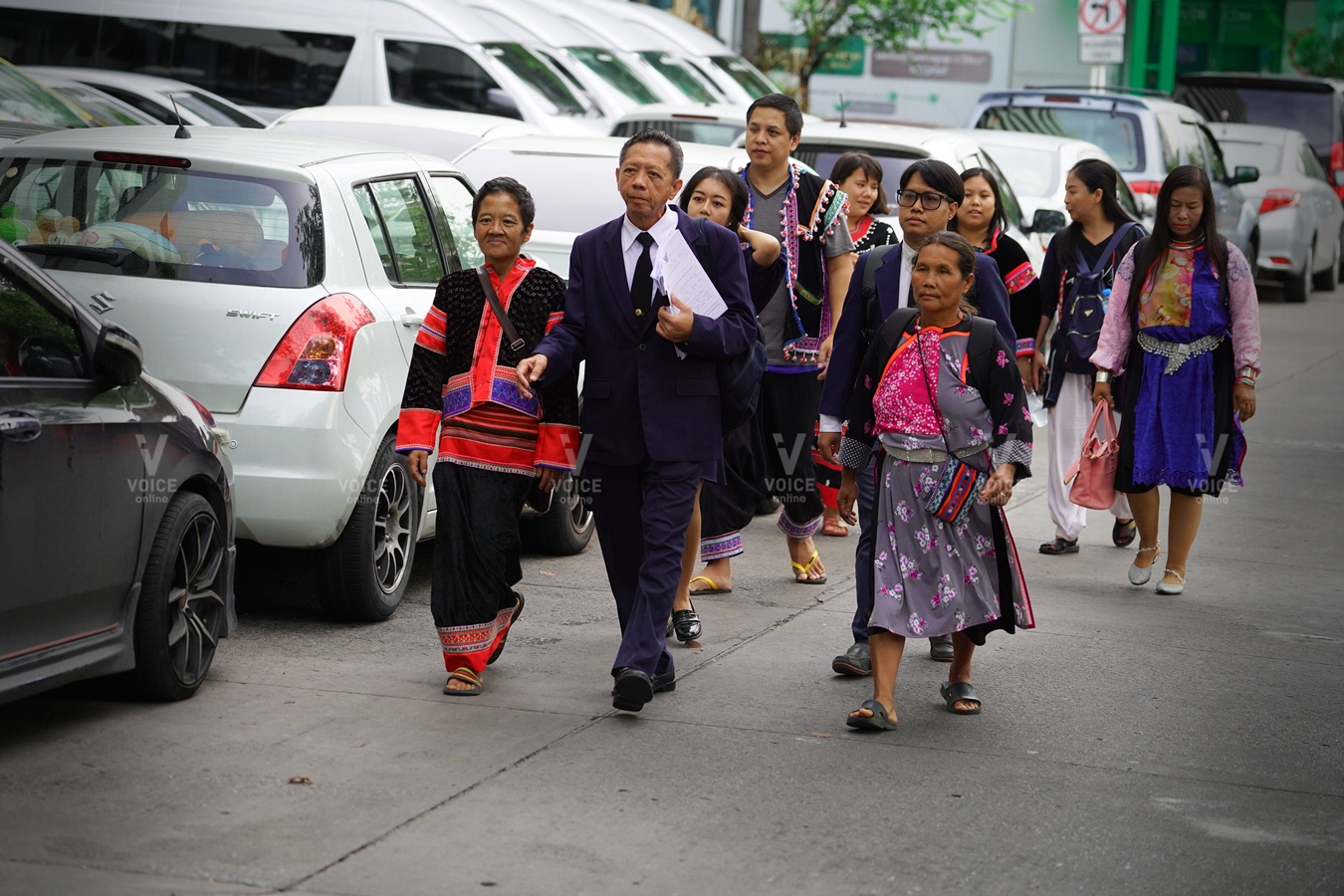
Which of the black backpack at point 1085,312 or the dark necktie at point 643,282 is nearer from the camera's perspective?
the dark necktie at point 643,282

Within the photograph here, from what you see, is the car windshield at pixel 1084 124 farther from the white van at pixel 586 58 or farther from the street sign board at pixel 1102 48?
the street sign board at pixel 1102 48

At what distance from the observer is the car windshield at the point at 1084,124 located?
59.0ft

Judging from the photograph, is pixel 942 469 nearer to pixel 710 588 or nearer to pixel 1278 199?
pixel 710 588

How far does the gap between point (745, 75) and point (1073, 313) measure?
13952 mm

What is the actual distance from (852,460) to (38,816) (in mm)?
2680

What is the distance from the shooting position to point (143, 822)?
15.4ft

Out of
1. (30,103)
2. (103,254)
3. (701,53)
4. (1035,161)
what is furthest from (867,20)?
(103,254)

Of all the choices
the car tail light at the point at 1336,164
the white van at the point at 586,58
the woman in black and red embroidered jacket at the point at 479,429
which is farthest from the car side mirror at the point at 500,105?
the car tail light at the point at 1336,164

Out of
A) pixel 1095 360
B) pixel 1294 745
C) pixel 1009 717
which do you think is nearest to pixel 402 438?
pixel 1009 717

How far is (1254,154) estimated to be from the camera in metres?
22.7

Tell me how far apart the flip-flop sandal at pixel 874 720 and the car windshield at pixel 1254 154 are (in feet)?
59.1

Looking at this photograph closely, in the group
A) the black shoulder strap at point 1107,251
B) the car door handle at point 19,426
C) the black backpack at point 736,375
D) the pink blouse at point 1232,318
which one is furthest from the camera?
the black shoulder strap at point 1107,251

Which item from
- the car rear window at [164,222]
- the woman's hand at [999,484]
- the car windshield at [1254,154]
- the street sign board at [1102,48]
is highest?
the street sign board at [1102,48]

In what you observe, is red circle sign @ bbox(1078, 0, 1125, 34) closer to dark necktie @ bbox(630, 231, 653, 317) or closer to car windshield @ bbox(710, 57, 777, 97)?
car windshield @ bbox(710, 57, 777, 97)
